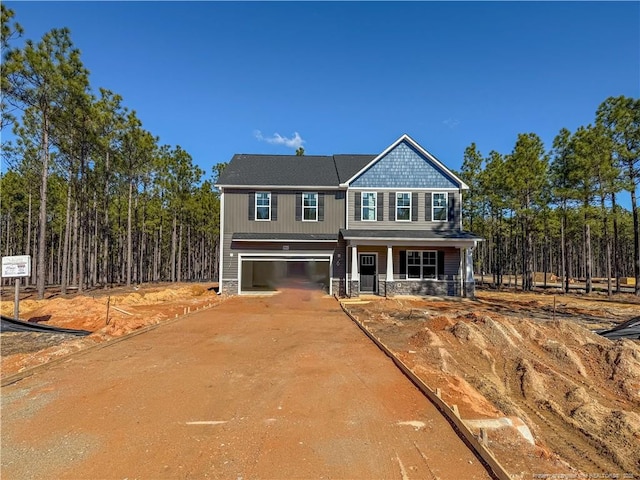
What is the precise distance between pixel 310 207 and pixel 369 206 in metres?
3.54

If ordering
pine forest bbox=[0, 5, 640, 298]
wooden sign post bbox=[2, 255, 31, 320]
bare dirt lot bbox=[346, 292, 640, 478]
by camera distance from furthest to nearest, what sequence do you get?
pine forest bbox=[0, 5, 640, 298] < wooden sign post bbox=[2, 255, 31, 320] < bare dirt lot bbox=[346, 292, 640, 478]

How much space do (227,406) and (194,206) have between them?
35.1 meters

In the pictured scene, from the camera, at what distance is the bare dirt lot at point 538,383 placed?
15.4ft

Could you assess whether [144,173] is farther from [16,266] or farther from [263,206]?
[16,266]

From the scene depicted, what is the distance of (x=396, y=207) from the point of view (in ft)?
70.0

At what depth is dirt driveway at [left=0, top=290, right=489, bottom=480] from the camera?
3633 millimetres

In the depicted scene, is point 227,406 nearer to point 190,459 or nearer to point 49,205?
point 190,459

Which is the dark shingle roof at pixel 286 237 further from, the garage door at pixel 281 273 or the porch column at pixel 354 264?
the porch column at pixel 354 264

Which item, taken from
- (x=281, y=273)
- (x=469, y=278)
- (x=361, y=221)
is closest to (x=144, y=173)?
(x=281, y=273)

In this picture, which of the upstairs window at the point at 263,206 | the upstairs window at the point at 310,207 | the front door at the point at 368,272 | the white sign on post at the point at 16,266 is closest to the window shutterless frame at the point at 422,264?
the front door at the point at 368,272

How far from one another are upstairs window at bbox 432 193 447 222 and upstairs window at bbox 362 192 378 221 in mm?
3534

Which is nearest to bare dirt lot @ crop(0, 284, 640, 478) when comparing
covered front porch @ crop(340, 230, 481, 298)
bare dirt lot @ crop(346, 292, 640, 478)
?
bare dirt lot @ crop(346, 292, 640, 478)

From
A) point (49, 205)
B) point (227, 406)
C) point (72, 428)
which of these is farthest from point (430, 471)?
point (49, 205)

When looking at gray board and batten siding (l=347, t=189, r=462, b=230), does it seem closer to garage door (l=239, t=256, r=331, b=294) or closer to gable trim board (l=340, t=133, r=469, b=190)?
gable trim board (l=340, t=133, r=469, b=190)
